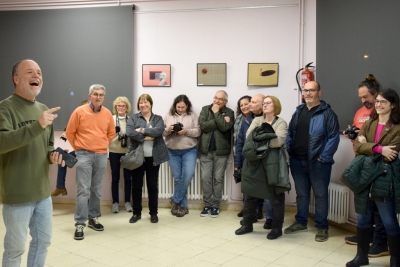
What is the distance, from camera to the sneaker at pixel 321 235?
4.15 metres

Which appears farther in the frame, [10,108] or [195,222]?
[195,222]

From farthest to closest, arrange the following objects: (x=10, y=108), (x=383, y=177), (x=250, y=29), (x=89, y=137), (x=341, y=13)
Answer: (x=250, y=29)
(x=341, y=13)
(x=89, y=137)
(x=383, y=177)
(x=10, y=108)

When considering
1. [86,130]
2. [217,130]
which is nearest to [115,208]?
[86,130]

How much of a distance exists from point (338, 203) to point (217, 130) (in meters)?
1.68

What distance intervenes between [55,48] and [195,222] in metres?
3.11

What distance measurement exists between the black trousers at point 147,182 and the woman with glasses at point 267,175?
3.67 ft

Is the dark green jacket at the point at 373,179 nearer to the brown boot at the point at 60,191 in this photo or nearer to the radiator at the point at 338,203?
the radiator at the point at 338,203

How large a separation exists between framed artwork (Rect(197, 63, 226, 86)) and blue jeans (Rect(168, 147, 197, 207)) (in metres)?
0.93

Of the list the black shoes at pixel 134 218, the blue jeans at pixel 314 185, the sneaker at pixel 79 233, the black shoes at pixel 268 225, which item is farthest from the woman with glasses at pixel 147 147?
the blue jeans at pixel 314 185

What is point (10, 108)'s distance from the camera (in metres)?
2.43

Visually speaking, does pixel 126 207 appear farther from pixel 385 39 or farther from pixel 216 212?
pixel 385 39

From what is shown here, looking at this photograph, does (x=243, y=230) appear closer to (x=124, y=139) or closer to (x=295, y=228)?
(x=295, y=228)

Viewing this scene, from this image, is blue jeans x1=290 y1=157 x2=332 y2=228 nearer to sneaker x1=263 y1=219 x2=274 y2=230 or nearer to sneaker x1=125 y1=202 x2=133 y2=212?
sneaker x1=263 y1=219 x2=274 y2=230

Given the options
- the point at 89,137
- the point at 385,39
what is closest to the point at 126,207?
the point at 89,137
